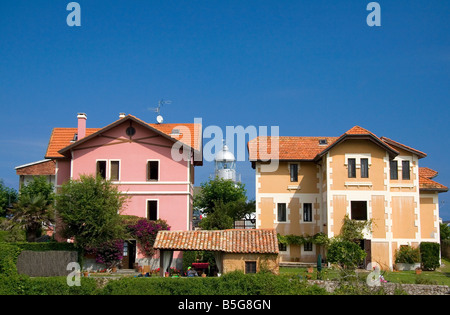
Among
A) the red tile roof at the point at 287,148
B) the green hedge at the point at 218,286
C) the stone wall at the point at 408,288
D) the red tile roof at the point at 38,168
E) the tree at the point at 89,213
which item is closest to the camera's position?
the green hedge at the point at 218,286

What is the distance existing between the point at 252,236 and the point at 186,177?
847 cm

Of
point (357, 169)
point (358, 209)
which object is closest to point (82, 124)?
point (357, 169)

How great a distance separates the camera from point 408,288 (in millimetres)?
23672

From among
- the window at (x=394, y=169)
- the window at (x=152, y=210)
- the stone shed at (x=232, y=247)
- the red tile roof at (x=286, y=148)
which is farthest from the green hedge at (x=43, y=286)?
the window at (x=394, y=169)

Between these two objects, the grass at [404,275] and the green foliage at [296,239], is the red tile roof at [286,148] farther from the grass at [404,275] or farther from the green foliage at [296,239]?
the grass at [404,275]

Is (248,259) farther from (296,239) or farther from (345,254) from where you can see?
(296,239)

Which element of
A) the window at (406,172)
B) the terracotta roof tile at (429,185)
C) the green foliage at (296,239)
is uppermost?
the window at (406,172)

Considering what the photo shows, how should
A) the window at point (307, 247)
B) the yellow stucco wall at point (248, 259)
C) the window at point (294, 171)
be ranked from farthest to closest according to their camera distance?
the window at point (294, 171) → the window at point (307, 247) → the yellow stucco wall at point (248, 259)

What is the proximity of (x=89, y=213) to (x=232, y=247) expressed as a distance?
7.80 meters

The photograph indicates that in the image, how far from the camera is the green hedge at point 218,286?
75.4 ft

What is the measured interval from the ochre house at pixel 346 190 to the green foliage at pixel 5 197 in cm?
2441
